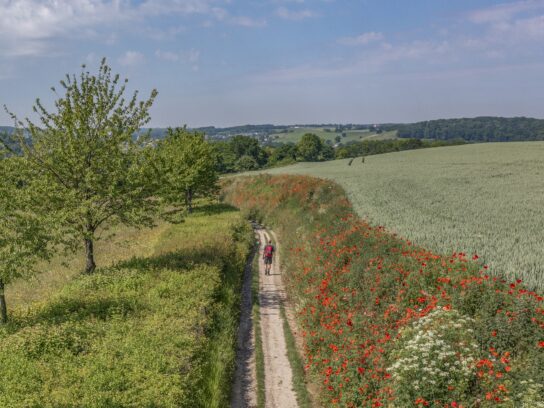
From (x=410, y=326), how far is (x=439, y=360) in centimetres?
272

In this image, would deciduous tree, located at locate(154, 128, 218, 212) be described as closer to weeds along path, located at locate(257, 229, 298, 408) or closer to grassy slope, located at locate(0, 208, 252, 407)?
weeds along path, located at locate(257, 229, 298, 408)

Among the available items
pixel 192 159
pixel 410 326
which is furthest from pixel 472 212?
pixel 192 159

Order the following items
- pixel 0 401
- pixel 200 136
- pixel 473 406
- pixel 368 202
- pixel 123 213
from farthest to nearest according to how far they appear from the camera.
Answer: pixel 200 136, pixel 368 202, pixel 123 213, pixel 0 401, pixel 473 406

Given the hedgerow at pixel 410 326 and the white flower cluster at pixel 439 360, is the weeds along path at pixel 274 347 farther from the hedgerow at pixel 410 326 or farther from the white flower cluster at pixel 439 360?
the white flower cluster at pixel 439 360

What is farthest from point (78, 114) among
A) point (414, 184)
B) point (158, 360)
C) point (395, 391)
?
point (414, 184)

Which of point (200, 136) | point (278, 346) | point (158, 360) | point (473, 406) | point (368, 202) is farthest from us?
point (200, 136)

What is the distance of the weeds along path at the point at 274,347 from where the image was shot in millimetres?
14359

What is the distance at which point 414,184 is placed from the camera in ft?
127

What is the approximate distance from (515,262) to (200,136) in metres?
42.2

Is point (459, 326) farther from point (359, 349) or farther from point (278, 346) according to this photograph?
point (278, 346)

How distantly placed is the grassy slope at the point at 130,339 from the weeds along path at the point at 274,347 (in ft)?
5.06

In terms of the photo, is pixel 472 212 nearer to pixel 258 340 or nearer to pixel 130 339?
pixel 258 340

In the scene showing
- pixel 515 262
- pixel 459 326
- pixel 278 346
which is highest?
pixel 515 262

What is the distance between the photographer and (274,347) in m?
17.9
